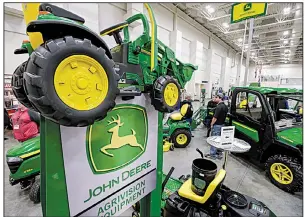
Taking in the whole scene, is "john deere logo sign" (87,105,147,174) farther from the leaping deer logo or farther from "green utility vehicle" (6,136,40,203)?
"green utility vehicle" (6,136,40,203)

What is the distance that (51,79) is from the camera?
0.57 metres

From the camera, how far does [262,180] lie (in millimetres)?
3098

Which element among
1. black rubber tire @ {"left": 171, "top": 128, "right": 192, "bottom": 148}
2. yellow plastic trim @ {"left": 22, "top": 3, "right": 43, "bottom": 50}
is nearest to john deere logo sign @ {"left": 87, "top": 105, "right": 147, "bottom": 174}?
yellow plastic trim @ {"left": 22, "top": 3, "right": 43, "bottom": 50}

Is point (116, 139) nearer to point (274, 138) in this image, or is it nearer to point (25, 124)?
point (25, 124)

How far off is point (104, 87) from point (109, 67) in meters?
0.09

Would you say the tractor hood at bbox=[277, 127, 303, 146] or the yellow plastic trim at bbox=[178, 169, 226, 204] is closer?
the yellow plastic trim at bbox=[178, 169, 226, 204]

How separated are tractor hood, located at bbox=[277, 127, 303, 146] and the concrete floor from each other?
88 centimetres

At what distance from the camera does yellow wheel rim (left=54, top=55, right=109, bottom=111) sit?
61cm

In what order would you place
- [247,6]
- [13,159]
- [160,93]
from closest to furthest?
[160,93]
[13,159]
[247,6]

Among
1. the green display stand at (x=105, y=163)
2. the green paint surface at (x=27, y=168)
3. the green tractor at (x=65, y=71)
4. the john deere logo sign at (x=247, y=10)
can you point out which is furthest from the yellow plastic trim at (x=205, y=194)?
the john deere logo sign at (x=247, y=10)

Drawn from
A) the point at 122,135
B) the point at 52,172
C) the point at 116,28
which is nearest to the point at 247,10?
the point at 116,28

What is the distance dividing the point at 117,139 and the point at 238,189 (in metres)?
2.79

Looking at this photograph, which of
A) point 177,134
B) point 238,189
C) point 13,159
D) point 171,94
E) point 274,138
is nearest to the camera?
point 171,94

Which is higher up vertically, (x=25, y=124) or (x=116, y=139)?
(x=116, y=139)
